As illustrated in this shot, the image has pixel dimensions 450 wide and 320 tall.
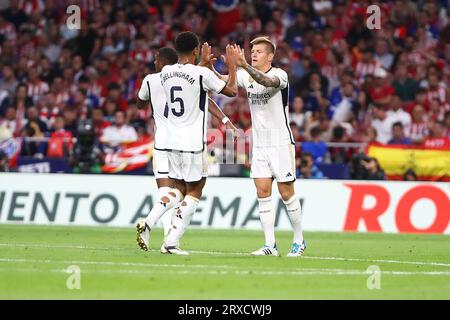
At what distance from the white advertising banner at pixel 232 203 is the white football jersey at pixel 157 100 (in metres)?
6.85

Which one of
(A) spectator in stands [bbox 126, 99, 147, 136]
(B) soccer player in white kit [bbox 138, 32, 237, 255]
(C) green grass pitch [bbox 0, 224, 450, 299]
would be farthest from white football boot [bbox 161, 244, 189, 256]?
(A) spectator in stands [bbox 126, 99, 147, 136]

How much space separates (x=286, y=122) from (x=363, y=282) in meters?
3.48

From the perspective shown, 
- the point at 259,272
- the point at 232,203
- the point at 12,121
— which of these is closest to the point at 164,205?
the point at 259,272

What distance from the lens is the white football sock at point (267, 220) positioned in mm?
14000

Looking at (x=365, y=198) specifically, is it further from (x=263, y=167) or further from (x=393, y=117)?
(x=263, y=167)

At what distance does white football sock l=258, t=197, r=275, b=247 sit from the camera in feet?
45.9

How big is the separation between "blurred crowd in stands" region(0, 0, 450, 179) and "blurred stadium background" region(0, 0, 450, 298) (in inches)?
1.5

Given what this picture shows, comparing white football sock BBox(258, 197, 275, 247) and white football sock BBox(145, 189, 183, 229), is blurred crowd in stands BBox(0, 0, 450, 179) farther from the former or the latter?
white football sock BBox(145, 189, 183, 229)

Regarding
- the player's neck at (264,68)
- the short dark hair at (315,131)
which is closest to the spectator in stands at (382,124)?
the short dark hair at (315,131)

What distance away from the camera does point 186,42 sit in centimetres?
1355

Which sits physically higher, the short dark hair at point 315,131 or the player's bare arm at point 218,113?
the player's bare arm at point 218,113

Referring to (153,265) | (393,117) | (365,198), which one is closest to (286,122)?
(153,265)

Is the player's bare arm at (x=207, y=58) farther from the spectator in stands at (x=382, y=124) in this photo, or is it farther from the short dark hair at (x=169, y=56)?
the spectator in stands at (x=382, y=124)

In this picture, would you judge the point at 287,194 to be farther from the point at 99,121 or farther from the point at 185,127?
the point at 99,121
